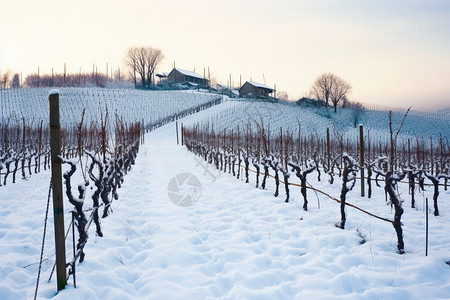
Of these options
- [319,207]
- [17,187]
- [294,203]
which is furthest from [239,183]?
[17,187]

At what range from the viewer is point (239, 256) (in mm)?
3084

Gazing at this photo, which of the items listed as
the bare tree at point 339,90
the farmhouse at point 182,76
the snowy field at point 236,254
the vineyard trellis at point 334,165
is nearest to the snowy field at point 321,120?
the bare tree at point 339,90

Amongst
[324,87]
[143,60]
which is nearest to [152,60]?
[143,60]

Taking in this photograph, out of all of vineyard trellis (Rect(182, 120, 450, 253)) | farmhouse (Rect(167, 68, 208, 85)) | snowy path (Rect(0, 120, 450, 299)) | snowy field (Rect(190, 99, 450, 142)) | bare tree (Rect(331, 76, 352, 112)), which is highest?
farmhouse (Rect(167, 68, 208, 85))

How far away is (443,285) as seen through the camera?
2314mm

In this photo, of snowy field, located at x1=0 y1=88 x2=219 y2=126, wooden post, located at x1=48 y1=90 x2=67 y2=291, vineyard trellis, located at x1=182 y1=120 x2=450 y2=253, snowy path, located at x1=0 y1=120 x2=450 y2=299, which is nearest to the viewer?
wooden post, located at x1=48 y1=90 x2=67 y2=291

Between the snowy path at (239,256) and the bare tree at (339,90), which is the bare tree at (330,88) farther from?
the snowy path at (239,256)

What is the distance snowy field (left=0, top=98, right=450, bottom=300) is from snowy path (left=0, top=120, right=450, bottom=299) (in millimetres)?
11

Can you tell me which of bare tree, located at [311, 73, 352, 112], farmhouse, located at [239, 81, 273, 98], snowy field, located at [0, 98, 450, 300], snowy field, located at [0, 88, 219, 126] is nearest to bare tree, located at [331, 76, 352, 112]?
bare tree, located at [311, 73, 352, 112]

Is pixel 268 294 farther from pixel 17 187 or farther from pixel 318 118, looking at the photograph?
pixel 318 118

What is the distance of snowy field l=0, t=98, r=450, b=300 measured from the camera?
2.39 metres

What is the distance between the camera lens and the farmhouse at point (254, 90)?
4648 cm

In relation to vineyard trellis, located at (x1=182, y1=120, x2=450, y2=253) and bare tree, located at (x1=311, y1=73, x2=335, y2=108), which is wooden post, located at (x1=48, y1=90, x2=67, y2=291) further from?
bare tree, located at (x1=311, y1=73, x2=335, y2=108)

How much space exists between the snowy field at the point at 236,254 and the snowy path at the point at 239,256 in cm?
1
